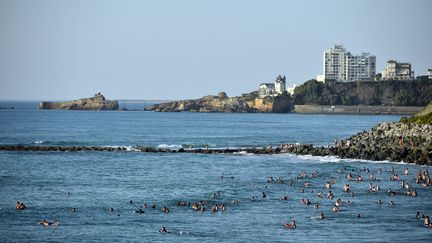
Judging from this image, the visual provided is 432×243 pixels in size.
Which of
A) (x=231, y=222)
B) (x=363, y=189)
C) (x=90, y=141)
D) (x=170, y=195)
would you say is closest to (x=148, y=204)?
(x=170, y=195)

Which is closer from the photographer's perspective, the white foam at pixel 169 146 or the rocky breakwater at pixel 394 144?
the rocky breakwater at pixel 394 144

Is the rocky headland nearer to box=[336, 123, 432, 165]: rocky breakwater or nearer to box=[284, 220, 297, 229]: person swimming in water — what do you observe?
box=[336, 123, 432, 165]: rocky breakwater

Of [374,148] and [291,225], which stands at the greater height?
[374,148]

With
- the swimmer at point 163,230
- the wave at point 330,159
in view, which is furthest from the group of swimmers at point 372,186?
the swimmer at point 163,230

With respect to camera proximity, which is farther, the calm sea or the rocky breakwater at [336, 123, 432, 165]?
the rocky breakwater at [336, 123, 432, 165]

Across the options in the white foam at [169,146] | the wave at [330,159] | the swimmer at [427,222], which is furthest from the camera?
the white foam at [169,146]

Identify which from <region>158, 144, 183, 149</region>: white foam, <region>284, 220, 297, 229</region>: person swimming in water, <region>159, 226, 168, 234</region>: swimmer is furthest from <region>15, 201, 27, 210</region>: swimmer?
<region>158, 144, 183, 149</region>: white foam

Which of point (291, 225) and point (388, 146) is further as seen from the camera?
point (388, 146)

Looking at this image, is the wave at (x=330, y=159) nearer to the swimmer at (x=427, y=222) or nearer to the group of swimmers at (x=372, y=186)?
the group of swimmers at (x=372, y=186)

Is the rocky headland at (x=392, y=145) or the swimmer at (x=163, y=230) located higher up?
the rocky headland at (x=392, y=145)

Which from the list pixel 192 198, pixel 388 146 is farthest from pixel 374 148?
pixel 192 198

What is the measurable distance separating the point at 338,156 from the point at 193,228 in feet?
167

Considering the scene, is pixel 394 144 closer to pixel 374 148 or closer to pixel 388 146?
pixel 388 146

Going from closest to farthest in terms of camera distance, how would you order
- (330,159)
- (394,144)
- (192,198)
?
(192,198), (330,159), (394,144)
